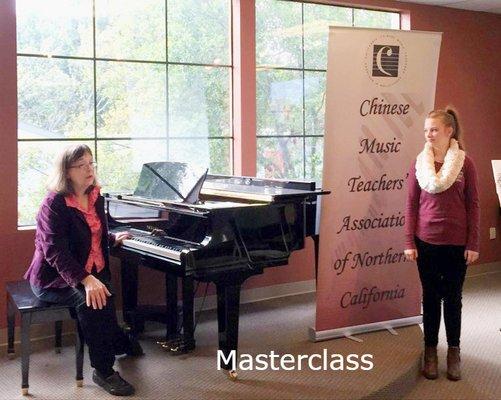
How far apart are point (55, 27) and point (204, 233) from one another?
71.3 inches

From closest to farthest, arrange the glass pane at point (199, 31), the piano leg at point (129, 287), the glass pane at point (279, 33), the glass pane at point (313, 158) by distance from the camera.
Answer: the piano leg at point (129, 287) < the glass pane at point (199, 31) < the glass pane at point (279, 33) < the glass pane at point (313, 158)

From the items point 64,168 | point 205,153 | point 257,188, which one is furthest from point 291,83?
point 64,168

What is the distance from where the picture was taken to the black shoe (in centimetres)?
319

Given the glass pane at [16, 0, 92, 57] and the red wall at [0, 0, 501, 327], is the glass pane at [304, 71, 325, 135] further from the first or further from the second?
the glass pane at [16, 0, 92, 57]

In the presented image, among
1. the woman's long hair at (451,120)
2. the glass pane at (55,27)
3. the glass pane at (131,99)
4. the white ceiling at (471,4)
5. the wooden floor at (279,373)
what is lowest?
the wooden floor at (279,373)

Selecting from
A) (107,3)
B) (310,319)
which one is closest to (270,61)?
(107,3)

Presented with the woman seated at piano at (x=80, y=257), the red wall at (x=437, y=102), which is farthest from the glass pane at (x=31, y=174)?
the woman seated at piano at (x=80, y=257)

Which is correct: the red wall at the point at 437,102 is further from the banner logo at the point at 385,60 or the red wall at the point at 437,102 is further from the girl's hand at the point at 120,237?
the banner logo at the point at 385,60

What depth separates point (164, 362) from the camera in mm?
3656

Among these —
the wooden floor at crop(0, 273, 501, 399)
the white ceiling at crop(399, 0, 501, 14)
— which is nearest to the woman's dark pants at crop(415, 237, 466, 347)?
the wooden floor at crop(0, 273, 501, 399)

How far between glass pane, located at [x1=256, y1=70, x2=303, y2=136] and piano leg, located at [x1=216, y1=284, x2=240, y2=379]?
6.47 ft

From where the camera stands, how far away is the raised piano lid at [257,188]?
361 centimetres

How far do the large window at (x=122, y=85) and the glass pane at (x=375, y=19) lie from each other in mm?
1300

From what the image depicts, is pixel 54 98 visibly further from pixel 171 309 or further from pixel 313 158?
pixel 313 158
